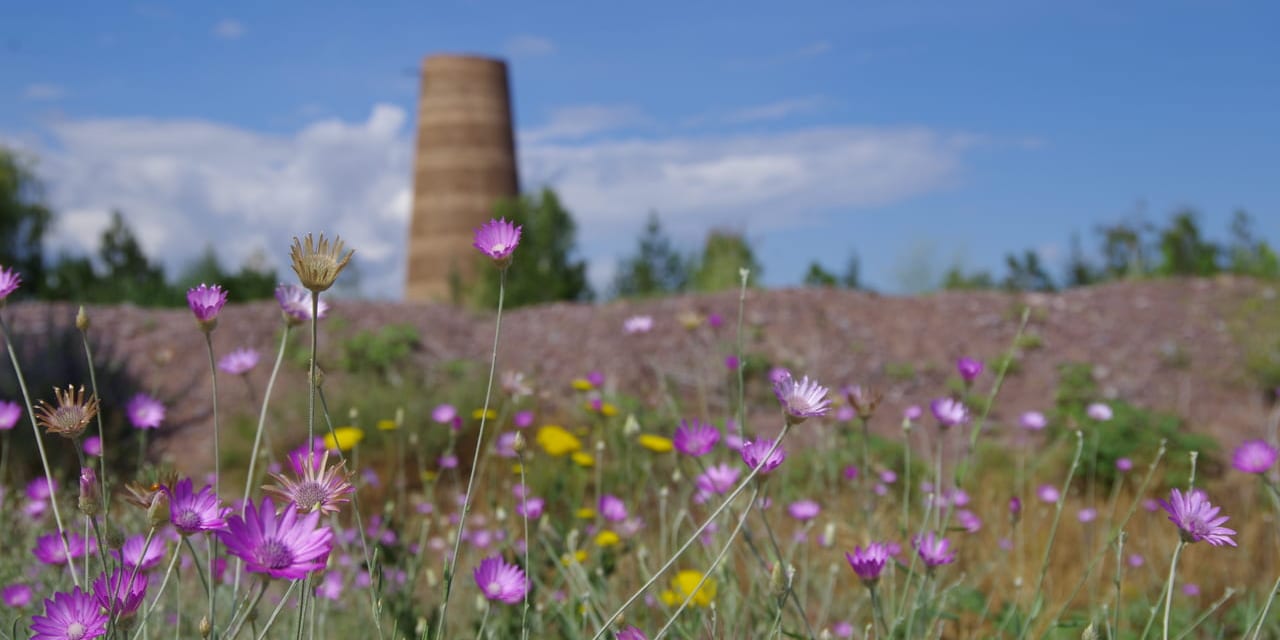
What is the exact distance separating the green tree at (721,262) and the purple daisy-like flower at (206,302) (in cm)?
979

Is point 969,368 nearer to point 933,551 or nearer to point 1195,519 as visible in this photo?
point 933,551

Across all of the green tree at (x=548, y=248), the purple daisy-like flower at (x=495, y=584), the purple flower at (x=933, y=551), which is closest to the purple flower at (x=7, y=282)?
the purple daisy-like flower at (x=495, y=584)

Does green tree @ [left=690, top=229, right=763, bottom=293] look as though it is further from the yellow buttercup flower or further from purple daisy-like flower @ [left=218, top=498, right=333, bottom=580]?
purple daisy-like flower @ [left=218, top=498, right=333, bottom=580]

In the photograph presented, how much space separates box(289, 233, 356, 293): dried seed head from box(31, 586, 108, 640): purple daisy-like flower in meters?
0.42

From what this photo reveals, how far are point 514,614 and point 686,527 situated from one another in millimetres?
1188

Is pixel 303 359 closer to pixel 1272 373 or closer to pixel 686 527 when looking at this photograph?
pixel 686 527

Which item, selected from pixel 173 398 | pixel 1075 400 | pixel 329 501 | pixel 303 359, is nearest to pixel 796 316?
pixel 1075 400

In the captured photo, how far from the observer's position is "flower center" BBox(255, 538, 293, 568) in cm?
95

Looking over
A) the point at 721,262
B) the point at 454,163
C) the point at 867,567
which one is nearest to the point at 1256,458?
the point at 867,567

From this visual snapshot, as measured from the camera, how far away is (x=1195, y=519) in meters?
1.25

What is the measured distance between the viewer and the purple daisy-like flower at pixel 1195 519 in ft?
4.04

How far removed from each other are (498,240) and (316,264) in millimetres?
220

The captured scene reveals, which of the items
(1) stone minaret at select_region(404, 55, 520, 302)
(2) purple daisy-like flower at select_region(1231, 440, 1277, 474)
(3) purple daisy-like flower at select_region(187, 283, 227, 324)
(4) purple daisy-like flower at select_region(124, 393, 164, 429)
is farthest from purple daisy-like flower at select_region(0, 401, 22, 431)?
(1) stone minaret at select_region(404, 55, 520, 302)

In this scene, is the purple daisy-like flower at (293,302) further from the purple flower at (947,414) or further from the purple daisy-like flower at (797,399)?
the purple flower at (947,414)
